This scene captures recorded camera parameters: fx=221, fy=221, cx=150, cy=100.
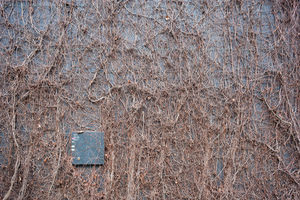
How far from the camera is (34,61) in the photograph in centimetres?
283

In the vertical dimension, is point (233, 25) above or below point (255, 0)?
below

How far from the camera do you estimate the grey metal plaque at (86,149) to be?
2707mm

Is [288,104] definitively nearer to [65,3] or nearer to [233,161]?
[233,161]

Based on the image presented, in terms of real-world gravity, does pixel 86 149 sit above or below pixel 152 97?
below

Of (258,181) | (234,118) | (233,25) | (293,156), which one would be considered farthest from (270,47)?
(258,181)

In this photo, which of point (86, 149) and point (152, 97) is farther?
point (152, 97)

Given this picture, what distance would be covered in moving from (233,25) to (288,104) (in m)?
1.28

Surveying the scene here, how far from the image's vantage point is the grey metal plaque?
271 centimetres

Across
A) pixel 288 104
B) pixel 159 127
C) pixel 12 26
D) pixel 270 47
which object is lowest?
pixel 159 127

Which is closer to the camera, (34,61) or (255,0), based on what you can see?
(34,61)

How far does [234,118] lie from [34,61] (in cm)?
269

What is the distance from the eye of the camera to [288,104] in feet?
9.58

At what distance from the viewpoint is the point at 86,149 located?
2.71m

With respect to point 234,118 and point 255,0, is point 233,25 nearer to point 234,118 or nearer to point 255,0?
point 255,0
